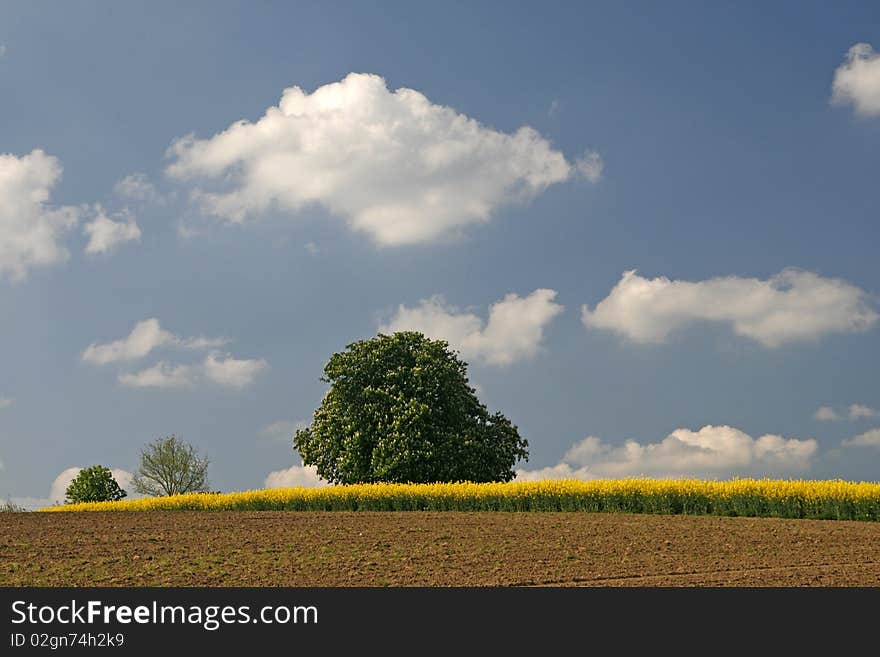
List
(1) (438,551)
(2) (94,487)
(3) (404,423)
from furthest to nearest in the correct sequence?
(2) (94,487) < (3) (404,423) < (1) (438,551)

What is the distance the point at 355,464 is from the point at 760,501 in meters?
15.5

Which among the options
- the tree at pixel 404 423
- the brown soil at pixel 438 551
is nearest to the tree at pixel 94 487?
the tree at pixel 404 423

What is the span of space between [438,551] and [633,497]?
9.80 metres

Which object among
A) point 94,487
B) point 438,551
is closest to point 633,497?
point 438,551

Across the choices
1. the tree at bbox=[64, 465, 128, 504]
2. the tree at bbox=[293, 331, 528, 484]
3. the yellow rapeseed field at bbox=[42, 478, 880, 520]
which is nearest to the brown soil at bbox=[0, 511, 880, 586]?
the yellow rapeseed field at bbox=[42, 478, 880, 520]

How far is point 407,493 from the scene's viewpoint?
26281 mm

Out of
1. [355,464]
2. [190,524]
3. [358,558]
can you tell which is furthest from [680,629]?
[355,464]

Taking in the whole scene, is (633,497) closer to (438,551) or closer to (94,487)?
(438,551)

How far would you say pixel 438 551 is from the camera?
1503cm

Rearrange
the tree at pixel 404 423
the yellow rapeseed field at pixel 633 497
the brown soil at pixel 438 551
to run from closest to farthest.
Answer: the brown soil at pixel 438 551 < the yellow rapeseed field at pixel 633 497 < the tree at pixel 404 423

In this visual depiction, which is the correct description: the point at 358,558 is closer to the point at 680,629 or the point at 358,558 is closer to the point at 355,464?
the point at 680,629

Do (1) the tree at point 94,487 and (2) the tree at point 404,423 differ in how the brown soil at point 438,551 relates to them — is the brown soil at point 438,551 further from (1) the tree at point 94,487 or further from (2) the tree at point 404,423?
(1) the tree at point 94,487

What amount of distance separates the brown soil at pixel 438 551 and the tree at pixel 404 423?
38.3 feet

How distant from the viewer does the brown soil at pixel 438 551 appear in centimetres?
1270
